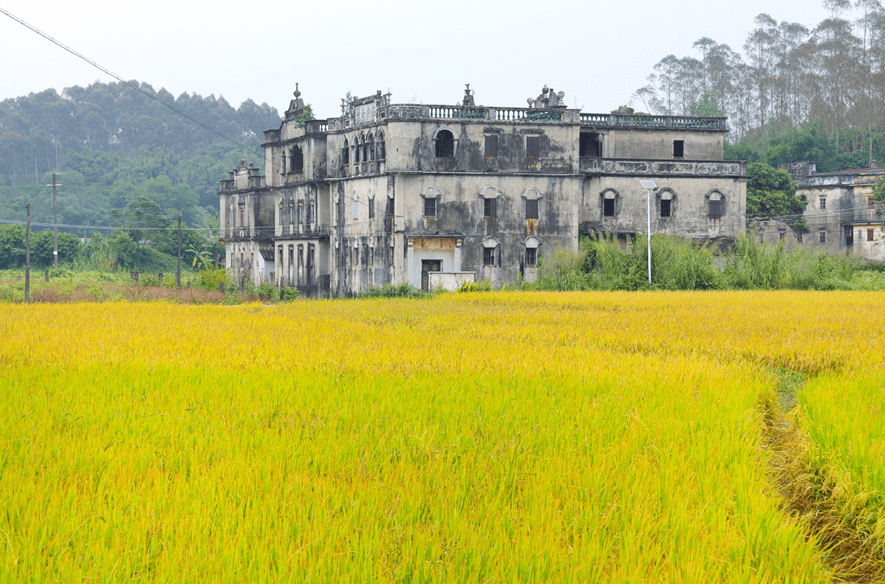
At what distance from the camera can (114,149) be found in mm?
119938

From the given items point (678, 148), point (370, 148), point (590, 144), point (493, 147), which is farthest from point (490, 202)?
point (678, 148)

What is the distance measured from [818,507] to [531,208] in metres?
34.3

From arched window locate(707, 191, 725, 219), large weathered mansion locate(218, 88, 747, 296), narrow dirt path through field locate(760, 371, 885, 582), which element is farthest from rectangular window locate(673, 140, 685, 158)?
narrow dirt path through field locate(760, 371, 885, 582)

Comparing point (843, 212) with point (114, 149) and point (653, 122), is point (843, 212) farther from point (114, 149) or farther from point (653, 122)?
point (114, 149)

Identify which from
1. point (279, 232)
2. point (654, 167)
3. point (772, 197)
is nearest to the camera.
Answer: point (654, 167)

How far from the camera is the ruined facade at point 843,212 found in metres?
56.8

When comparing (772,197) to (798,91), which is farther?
(798,91)

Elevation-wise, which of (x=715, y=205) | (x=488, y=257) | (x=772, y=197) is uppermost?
(x=772, y=197)

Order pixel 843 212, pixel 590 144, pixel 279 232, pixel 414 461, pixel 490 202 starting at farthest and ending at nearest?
pixel 843 212 → pixel 279 232 → pixel 590 144 → pixel 490 202 → pixel 414 461

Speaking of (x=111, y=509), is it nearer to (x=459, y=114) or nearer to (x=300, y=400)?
(x=300, y=400)

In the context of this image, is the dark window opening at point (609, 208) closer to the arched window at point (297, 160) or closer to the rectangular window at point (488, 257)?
the rectangular window at point (488, 257)

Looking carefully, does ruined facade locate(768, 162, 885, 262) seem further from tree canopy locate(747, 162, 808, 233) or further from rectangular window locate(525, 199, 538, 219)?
rectangular window locate(525, 199, 538, 219)

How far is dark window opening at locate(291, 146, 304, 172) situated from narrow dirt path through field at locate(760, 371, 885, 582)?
42427mm

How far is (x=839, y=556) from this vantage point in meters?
4.48
